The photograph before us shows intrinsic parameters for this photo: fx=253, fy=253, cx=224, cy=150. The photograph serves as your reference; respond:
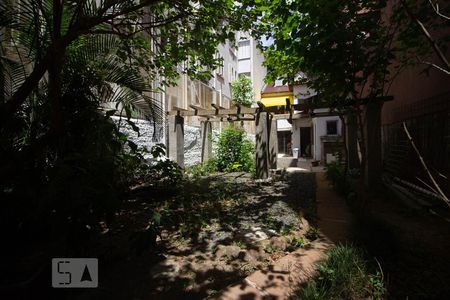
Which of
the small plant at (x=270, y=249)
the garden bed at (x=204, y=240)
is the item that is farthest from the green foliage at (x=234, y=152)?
the small plant at (x=270, y=249)

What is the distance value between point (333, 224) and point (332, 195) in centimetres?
217

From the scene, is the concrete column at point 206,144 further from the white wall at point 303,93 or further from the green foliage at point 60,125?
the green foliage at point 60,125

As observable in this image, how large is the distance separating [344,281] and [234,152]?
8.59m

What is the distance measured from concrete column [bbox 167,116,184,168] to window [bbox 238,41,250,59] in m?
15.7

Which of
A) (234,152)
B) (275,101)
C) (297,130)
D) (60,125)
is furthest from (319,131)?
(60,125)

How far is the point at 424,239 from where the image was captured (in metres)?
3.07

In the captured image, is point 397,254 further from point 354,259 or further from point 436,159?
point 436,159

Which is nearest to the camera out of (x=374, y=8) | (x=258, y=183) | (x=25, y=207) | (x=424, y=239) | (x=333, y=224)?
(x=25, y=207)

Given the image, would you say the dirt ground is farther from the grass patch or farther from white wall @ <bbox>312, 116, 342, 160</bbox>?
white wall @ <bbox>312, 116, 342, 160</bbox>

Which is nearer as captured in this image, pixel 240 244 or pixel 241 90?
pixel 240 244

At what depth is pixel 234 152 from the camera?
1055 centimetres

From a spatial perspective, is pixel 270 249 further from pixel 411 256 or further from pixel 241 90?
pixel 241 90

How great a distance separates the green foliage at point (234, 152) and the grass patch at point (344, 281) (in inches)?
309

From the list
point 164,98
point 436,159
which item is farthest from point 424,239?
point 164,98
